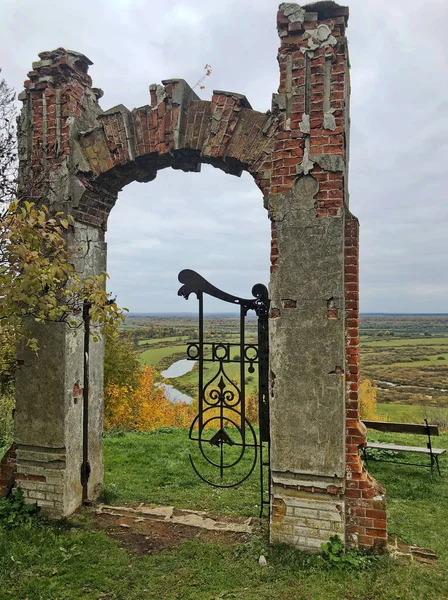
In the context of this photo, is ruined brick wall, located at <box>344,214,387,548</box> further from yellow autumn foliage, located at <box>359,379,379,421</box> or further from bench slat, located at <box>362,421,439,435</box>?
yellow autumn foliage, located at <box>359,379,379,421</box>

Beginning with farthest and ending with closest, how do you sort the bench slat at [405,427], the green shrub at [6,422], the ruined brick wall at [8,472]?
the green shrub at [6,422] → the bench slat at [405,427] → the ruined brick wall at [8,472]

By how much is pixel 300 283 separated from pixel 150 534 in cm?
302

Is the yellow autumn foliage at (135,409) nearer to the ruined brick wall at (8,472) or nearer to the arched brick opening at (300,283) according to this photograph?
the ruined brick wall at (8,472)

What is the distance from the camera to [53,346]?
4.74 m

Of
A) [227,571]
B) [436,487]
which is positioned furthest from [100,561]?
[436,487]

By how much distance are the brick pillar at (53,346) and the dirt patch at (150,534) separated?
52cm

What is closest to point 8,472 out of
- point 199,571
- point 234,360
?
point 199,571

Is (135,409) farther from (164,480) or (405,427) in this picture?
(405,427)

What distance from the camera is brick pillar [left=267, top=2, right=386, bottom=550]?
3967mm

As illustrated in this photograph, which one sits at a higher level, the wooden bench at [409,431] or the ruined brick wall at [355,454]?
the ruined brick wall at [355,454]

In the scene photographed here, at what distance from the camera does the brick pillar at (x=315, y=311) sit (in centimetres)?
397

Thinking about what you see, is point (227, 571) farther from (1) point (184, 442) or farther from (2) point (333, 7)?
(2) point (333, 7)

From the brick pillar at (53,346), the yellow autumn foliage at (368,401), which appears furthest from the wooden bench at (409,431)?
the yellow autumn foliage at (368,401)

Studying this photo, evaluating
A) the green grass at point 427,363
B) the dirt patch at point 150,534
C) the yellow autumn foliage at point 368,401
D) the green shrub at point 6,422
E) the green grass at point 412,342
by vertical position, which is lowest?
the yellow autumn foliage at point 368,401
